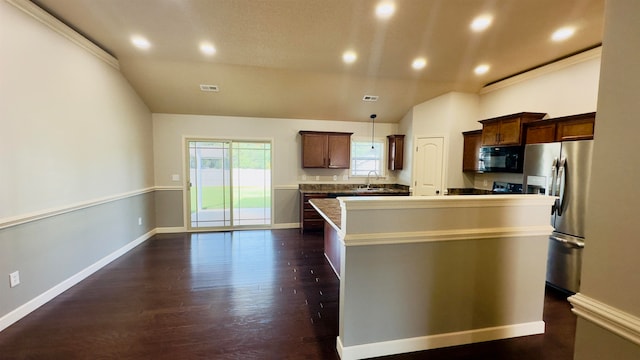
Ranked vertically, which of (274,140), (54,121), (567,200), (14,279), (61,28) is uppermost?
(61,28)

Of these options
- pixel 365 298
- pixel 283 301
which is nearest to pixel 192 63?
pixel 283 301

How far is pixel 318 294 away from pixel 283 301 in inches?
16.0

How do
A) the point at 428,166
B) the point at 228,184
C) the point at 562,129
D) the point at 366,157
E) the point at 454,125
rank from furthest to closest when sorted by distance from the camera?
the point at 366,157
the point at 228,184
the point at 428,166
the point at 454,125
the point at 562,129

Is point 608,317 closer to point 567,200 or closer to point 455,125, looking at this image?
point 567,200

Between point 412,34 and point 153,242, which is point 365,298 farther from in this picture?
point 153,242

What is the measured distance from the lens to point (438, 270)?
6.91 ft

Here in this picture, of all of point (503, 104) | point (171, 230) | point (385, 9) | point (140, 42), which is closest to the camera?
point (385, 9)

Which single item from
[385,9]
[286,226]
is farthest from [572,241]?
[286,226]

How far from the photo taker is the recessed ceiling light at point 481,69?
4.08 m

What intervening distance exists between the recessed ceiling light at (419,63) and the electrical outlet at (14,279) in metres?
5.13

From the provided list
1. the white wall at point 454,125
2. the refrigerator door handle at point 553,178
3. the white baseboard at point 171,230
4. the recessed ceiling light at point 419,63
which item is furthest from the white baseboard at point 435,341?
the white baseboard at point 171,230

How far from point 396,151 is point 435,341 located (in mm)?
4548

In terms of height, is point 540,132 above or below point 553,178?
above

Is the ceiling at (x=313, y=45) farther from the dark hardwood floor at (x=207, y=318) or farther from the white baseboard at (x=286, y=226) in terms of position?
the dark hardwood floor at (x=207, y=318)
